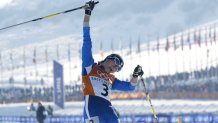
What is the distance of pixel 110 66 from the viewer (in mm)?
8352

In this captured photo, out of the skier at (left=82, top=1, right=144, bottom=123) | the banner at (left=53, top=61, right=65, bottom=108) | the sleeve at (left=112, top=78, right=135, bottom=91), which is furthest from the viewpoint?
the banner at (left=53, top=61, right=65, bottom=108)

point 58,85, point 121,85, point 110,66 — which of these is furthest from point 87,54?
point 58,85

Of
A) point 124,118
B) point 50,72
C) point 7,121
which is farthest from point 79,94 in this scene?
point 50,72

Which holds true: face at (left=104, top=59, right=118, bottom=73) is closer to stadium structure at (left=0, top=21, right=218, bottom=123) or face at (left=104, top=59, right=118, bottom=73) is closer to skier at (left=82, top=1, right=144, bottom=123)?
skier at (left=82, top=1, right=144, bottom=123)

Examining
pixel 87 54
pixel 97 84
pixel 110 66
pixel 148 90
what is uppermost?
pixel 148 90

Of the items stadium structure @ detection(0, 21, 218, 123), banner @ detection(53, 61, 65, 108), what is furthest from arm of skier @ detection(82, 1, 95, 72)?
banner @ detection(53, 61, 65, 108)

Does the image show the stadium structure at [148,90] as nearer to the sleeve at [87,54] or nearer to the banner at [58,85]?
the banner at [58,85]

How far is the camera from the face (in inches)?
328

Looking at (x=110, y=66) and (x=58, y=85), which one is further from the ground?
(x=58, y=85)

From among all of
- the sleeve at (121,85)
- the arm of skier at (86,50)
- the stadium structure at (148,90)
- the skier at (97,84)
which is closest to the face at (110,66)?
the skier at (97,84)

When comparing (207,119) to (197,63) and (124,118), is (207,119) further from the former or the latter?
(197,63)

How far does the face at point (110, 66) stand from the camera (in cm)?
832

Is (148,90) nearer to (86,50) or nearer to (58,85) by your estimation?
(58,85)

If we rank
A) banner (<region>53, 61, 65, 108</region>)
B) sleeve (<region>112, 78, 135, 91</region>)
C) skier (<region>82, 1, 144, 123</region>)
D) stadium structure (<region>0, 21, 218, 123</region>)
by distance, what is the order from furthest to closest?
1. banner (<region>53, 61, 65, 108</region>)
2. stadium structure (<region>0, 21, 218, 123</region>)
3. sleeve (<region>112, 78, 135, 91</region>)
4. skier (<region>82, 1, 144, 123</region>)
